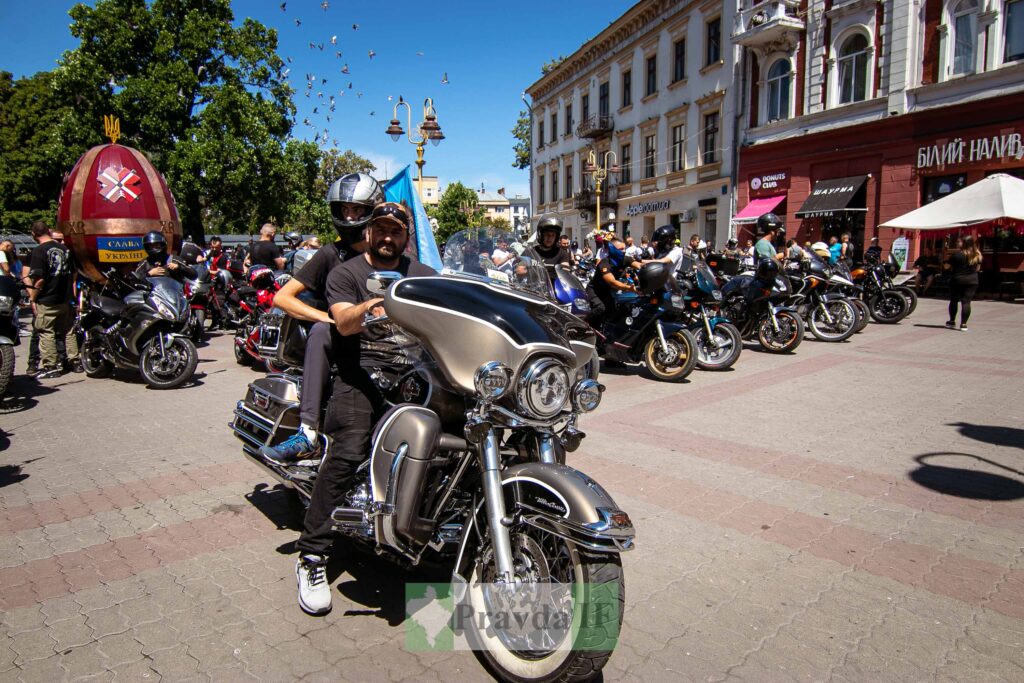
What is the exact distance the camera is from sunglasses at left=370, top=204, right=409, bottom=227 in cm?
312

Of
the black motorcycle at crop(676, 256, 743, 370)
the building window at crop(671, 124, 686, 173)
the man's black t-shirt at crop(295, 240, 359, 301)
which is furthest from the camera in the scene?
the building window at crop(671, 124, 686, 173)

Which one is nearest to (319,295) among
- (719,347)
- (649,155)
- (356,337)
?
(356,337)

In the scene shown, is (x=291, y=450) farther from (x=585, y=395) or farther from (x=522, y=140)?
(x=522, y=140)

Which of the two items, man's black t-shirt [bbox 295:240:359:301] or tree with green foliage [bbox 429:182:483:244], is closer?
man's black t-shirt [bbox 295:240:359:301]

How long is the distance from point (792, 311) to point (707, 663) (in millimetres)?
8504

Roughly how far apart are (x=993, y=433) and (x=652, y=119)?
30715mm

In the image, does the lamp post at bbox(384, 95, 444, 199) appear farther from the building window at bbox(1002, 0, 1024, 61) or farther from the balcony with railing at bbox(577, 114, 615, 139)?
the balcony with railing at bbox(577, 114, 615, 139)

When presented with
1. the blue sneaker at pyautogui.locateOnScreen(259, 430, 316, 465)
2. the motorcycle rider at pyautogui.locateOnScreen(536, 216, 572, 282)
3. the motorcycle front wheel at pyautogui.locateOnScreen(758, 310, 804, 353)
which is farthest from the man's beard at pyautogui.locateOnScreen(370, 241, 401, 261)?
the motorcycle front wheel at pyautogui.locateOnScreen(758, 310, 804, 353)

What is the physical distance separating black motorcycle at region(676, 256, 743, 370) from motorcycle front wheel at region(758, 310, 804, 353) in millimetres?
1519

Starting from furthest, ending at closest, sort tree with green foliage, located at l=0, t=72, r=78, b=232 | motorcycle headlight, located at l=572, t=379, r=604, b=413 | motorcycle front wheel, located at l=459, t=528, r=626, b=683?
1. tree with green foliage, located at l=0, t=72, r=78, b=232
2. motorcycle headlight, located at l=572, t=379, r=604, b=413
3. motorcycle front wheel, located at l=459, t=528, r=626, b=683

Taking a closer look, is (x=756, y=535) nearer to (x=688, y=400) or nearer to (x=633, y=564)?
(x=633, y=564)

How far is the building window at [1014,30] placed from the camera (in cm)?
1842

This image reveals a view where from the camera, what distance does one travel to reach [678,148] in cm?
3203

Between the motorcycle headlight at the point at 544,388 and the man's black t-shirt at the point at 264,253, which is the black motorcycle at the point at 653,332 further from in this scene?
the motorcycle headlight at the point at 544,388
